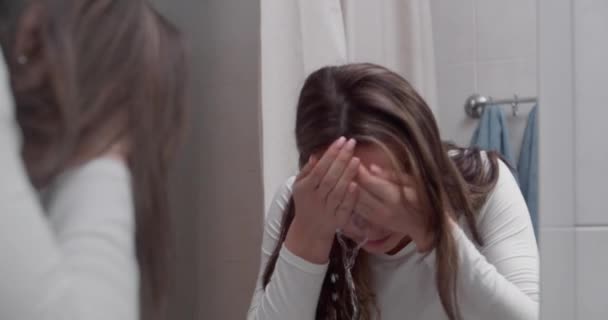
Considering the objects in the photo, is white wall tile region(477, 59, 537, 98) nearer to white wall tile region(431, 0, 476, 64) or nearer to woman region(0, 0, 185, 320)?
white wall tile region(431, 0, 476, 64)

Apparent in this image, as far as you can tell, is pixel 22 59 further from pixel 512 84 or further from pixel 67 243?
pixel 512 84

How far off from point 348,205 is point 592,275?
242mm

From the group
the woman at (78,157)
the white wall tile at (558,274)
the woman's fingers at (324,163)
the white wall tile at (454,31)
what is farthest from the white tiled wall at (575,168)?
the woman at (78,157)

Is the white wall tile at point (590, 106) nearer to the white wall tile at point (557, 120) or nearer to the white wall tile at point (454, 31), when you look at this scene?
the white wall tile at point (557, 120)

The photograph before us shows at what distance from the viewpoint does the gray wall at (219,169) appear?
397 millimetres

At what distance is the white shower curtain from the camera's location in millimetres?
640

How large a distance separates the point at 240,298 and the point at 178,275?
0.21 m

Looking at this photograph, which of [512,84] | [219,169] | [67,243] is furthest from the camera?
[512,84]

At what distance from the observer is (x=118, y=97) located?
0.30 metres

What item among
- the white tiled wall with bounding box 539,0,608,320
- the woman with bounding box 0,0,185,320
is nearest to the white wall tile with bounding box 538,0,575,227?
the white tiled wall with bounding box 539,0,608,320

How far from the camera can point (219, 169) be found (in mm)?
522

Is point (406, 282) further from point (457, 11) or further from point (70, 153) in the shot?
point (70, 153)

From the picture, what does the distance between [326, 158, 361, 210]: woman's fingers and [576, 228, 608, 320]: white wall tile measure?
0.23 meters

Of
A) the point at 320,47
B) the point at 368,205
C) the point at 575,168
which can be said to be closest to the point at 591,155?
the point at 575,168
